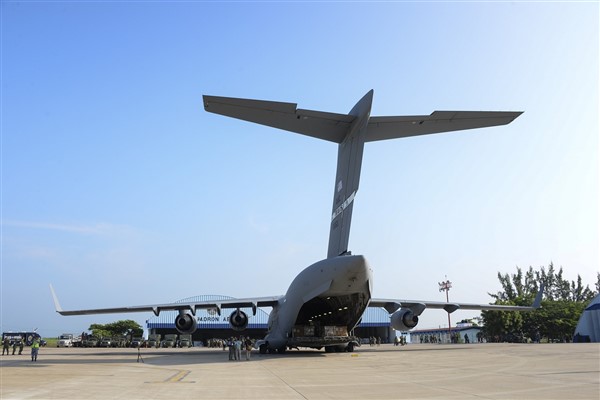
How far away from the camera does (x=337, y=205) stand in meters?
18.3

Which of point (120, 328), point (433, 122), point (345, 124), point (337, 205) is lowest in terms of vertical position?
point (120, 328)

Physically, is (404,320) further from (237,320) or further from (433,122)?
(433,122)

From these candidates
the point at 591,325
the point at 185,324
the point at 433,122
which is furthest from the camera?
the point at 591,325

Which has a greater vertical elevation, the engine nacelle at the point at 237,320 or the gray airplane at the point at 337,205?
the gray airplane at the point at 337,205

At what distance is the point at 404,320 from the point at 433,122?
12.0 meters

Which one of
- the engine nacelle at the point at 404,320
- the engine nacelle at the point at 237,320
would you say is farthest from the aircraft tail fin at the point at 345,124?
the engine nacelle at the point at 404,320

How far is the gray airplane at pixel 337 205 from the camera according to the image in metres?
15.0

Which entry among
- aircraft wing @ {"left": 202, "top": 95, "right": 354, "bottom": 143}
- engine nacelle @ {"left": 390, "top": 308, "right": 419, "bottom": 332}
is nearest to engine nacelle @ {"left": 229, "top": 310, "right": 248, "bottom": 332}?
engine nacelle @ {"left": 390, "top": 308, "right": 419, "bottom": 332}

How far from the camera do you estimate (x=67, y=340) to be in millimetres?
52312

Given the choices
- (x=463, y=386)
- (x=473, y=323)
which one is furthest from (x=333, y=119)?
(x=473, y=323)

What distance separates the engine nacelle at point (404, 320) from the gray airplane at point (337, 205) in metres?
2.85

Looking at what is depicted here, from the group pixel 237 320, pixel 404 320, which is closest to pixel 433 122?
pixel 404 320

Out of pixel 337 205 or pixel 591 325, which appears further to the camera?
pixel 591 325

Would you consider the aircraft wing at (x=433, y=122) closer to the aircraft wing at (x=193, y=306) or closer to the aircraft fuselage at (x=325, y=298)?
the aircraft fuselage at (x=325, y=298)
